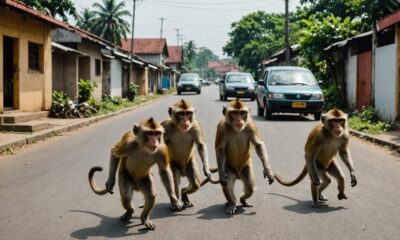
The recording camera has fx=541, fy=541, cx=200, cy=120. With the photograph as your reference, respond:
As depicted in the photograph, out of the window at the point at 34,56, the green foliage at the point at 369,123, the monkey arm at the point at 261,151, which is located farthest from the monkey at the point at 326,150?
the window at the point at 34,56

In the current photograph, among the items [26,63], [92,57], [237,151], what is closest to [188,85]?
[92,57]

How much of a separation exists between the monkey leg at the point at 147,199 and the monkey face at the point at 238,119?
4.07 ft

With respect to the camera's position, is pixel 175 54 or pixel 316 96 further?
pixel 175 54

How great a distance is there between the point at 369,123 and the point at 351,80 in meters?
6.37

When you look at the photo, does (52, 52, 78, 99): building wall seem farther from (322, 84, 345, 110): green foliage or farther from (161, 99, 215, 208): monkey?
(161, 99, 215, 208): monkey

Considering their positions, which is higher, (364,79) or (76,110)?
(364,79)

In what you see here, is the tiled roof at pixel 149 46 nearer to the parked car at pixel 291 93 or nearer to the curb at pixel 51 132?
the curb at pixel 51 132

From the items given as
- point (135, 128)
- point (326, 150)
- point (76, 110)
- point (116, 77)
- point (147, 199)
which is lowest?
point (147, 199)

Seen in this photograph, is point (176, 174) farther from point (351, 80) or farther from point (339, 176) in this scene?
point (351, 80)

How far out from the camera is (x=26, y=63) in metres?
18.3

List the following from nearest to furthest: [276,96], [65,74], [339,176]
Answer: [339,176] → [276,96] → [65,74]

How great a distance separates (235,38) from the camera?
269 feet

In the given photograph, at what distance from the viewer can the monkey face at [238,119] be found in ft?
20.5

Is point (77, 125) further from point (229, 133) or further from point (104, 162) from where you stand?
point (229, 133)
